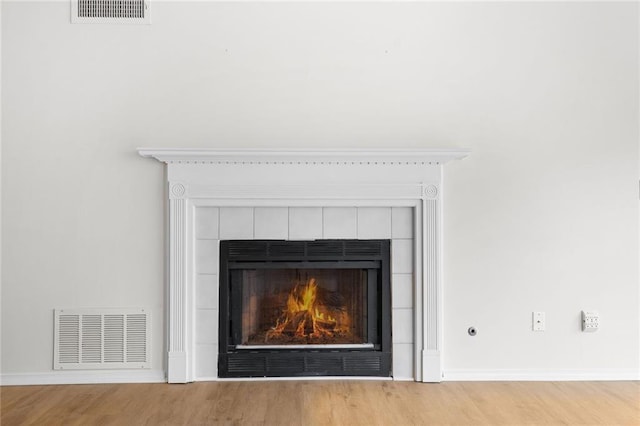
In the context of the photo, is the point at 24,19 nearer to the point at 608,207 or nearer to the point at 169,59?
the point at 169,59

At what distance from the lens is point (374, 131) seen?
3.20 metres

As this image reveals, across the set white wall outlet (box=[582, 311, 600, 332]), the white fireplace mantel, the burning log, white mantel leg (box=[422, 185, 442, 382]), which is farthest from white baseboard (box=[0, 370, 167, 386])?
white wall outlet (box=[582, 311, 600, 332])

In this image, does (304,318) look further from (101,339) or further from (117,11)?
(117,11)

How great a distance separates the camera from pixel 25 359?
3154mm

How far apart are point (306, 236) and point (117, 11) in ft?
5.54

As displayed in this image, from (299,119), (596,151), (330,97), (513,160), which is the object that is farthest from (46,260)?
(596,151)

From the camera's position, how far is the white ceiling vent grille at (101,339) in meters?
3.15

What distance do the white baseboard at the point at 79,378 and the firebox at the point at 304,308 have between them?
0.44 meters

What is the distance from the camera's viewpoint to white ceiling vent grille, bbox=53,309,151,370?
3.15 m

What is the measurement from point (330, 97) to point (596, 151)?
1575mm

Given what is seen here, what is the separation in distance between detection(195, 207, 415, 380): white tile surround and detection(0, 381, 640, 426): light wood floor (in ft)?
0.72

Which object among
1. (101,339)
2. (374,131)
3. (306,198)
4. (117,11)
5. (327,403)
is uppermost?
(117,11)

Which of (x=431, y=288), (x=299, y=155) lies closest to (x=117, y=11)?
(x=299, y=155)

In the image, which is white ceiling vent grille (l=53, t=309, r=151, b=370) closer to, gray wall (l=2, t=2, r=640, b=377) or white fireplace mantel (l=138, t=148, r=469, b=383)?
gray wall (l=2, t=2, r=640, b=377)
